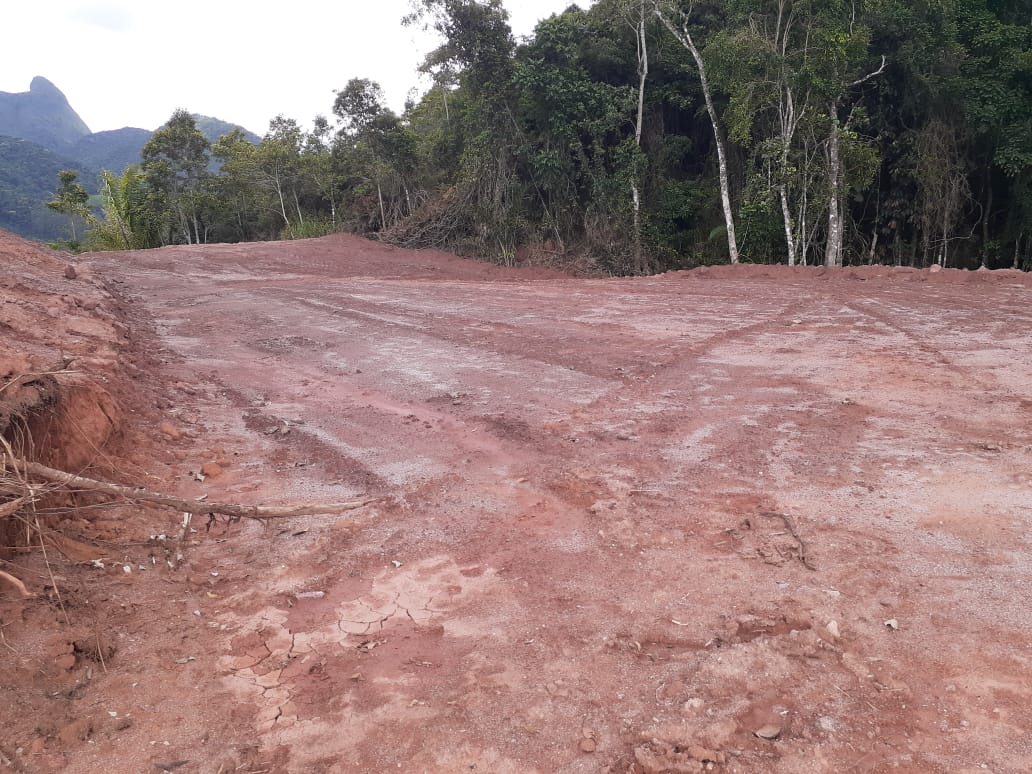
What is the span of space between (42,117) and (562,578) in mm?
121979

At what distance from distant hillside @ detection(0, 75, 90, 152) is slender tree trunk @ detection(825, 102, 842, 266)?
107m

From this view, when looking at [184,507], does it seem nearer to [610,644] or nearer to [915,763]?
[610,644]

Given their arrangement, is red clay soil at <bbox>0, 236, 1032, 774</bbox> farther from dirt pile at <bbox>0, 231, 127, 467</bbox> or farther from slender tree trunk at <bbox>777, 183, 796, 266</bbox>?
slender tree trunk at <bbox>777, 183, 796, 266</bbox>

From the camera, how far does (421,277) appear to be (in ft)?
60.1

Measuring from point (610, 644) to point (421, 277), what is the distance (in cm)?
1596

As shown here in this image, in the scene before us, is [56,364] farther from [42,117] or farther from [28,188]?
[42,117]

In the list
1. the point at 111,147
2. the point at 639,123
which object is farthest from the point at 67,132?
the point at 639,123

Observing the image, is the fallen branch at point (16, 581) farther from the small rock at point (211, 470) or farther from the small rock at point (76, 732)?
the small rock at point (211, 470)

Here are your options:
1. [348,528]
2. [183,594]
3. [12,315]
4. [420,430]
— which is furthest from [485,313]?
[183,594]

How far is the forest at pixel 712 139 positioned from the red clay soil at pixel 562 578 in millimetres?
9771

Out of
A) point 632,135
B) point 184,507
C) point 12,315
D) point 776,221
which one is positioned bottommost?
point 184,507

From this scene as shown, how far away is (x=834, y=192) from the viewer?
15.5 m

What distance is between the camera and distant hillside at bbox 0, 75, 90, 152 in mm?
92562

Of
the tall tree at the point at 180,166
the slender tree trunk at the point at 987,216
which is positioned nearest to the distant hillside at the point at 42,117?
the tall tree at the point at 180,166
